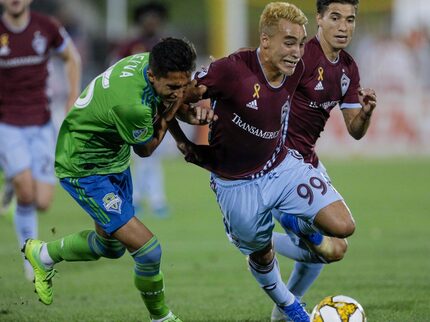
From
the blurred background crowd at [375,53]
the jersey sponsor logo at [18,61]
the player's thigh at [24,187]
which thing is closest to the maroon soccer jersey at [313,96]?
the player's thigh at [24,187]

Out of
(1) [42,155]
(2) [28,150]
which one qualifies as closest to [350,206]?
(1) [42,155]

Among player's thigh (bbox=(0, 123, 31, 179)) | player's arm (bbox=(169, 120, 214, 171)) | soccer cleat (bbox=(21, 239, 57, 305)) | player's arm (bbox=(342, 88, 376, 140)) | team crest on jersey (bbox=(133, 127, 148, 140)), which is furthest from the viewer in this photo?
player's thigh (bbox=(0, 123, 31, 179))

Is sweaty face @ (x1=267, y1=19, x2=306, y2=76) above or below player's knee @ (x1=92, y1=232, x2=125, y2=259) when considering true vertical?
above

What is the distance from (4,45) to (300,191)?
4.75 metres

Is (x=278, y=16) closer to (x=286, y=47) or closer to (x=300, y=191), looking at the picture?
(x=286, y=47)

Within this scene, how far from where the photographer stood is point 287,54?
728 centimetres

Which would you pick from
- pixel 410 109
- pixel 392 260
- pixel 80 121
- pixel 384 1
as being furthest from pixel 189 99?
pixel 384 1

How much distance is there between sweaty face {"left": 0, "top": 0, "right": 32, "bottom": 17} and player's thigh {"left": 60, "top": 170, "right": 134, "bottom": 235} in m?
3.58

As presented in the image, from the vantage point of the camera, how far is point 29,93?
35.9 ft

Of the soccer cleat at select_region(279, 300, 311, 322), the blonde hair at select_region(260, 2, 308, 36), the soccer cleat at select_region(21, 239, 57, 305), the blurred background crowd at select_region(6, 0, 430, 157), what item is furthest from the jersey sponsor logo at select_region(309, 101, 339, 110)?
the blurred background crowd at select_region(6, 0, 430, 157)

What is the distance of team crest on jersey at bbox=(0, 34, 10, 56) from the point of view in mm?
10727

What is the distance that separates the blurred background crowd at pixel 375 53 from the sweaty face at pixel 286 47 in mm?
13632

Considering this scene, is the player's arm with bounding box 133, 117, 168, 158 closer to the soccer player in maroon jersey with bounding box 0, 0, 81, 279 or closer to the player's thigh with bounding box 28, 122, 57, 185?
the soccer player in maroon jersey with bounding box 0, 0, 81, 279

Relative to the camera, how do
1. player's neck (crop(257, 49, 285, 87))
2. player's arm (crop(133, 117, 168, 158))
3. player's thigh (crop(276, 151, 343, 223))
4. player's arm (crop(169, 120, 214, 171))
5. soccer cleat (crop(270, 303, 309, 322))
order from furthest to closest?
soccer cleat (crop(270, 303, 309, 322))
player's arm (crop(169, 120, 214, 171))
player's neck (crop(257, 49, 285, 87))
player's thigh (crop(276, 151, 343, 223))
player's arm (crop(133, 117, 168, 158))
